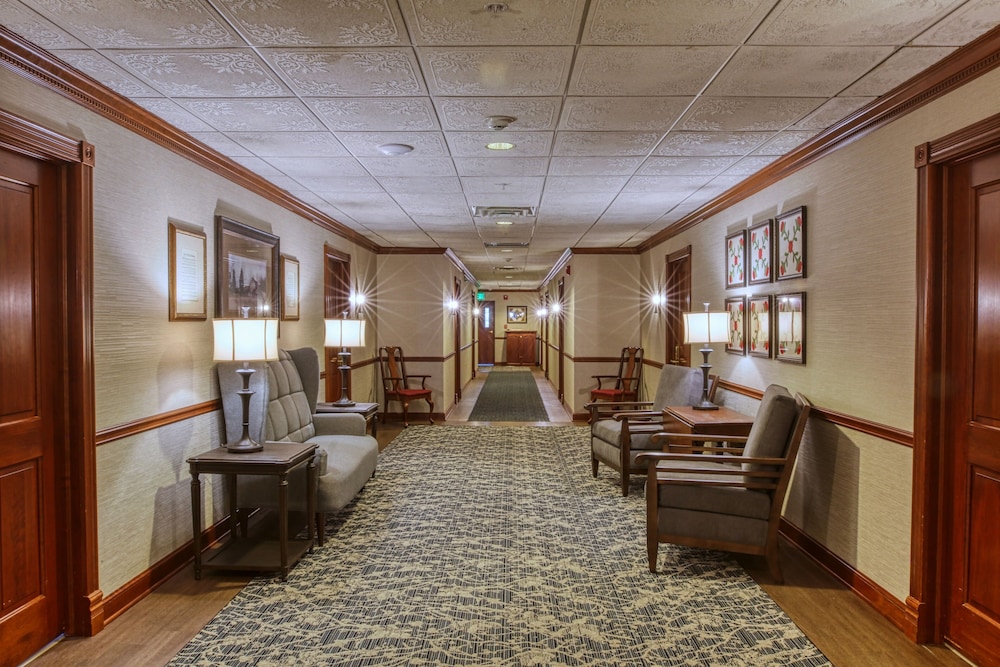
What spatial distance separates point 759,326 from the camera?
4.14 meters

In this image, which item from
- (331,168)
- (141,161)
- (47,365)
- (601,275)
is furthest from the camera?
(601,275)

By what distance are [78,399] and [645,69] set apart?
107 inches

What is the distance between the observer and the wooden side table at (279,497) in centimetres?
309

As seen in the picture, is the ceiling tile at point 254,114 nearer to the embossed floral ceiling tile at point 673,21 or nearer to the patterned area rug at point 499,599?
the embossed floral ceiling tile at point 673,21

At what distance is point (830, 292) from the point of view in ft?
10.7

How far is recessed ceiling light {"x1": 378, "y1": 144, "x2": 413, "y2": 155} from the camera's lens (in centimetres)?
345

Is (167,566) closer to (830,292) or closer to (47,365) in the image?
(47,365)

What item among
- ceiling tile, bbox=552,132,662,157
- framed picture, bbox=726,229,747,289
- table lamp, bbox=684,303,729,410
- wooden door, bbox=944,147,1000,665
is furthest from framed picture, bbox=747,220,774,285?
wooden door, bbox=944,147,1000,665

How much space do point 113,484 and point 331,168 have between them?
2.27 metres

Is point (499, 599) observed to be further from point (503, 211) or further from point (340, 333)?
point (503, 211)

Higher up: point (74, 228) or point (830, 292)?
point (74, 228)

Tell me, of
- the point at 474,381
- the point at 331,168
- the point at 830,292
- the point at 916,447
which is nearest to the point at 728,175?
the point at 830,292

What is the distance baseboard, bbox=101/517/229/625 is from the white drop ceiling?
2.27 meters

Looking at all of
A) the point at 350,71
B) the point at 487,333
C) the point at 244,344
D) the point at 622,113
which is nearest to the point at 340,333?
the point at 244,344
